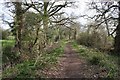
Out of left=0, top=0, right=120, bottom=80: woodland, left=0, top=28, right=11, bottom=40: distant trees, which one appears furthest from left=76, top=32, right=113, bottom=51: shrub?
left=0, top=28, right=11, bottom=40: distant trees

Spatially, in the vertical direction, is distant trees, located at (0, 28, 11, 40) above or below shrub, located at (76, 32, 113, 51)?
above

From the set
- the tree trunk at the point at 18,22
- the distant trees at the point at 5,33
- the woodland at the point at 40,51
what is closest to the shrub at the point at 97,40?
the woodland at the point at 40,51

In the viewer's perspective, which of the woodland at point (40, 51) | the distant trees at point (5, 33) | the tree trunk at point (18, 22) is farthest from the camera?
the distant trees at point (5, 33)

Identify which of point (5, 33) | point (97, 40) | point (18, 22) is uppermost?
point (18, 22)

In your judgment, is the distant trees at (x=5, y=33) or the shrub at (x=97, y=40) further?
the shrub at (x=97, y=40)

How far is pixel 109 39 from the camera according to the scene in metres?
31.5

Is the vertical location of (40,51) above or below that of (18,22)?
below

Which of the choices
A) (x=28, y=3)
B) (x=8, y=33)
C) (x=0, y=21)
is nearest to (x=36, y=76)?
(x=0, y=21)

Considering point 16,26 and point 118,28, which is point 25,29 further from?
point 118,28

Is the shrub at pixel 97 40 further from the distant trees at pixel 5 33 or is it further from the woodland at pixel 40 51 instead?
the distant trees at pixel 5 33

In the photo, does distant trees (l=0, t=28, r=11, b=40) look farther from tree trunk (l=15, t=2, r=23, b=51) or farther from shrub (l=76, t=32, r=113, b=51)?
shrub (l=76, t=32, r=113, b=51)

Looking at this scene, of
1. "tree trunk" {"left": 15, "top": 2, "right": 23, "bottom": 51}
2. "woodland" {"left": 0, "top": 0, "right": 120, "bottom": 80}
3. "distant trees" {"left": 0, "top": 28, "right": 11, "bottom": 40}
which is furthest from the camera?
"distant trees" {"left": 0, "top": 28, "right": 11, "bottom": 40}

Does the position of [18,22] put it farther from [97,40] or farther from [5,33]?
[97,40]

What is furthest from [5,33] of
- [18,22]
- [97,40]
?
[97,40]
